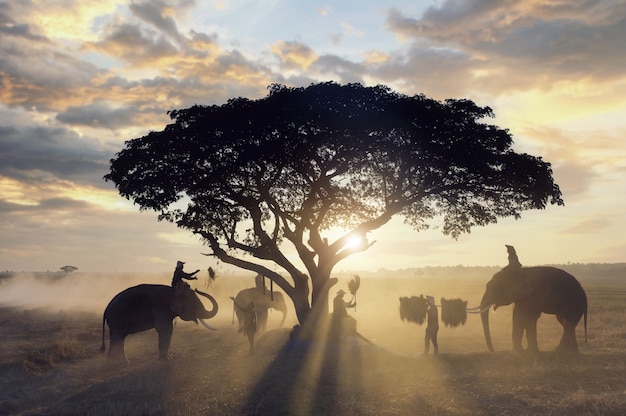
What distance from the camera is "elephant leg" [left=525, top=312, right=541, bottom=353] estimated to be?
1897cm

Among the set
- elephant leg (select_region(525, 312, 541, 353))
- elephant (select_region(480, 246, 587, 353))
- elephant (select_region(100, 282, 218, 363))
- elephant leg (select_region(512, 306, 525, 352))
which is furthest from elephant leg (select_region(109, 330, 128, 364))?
elephant leg (select_region(525, 312, 541, 353))

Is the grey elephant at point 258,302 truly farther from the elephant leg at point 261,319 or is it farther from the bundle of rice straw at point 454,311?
the bundle of rice straw at point 454,311

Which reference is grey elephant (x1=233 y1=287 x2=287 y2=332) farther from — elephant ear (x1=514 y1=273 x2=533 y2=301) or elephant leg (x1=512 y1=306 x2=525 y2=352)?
elephant ear (x1=514 y1=273 x2=533 y2=301)

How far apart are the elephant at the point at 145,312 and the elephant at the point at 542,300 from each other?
11.2m

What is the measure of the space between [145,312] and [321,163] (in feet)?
32.8

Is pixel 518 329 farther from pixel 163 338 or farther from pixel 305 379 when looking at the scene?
pixel 163 338

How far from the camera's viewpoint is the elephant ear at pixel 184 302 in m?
19.2

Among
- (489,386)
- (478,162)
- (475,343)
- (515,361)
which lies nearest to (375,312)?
(475,343)

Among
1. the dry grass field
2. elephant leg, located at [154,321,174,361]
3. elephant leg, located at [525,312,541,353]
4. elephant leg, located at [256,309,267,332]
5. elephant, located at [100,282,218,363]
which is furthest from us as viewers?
elephant leg, located at [256,309,267,332]

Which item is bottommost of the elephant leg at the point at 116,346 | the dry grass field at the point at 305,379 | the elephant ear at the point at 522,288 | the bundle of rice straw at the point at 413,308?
the dry grass field at the point at 305,379

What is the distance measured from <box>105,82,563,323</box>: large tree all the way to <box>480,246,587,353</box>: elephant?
17.5 feet

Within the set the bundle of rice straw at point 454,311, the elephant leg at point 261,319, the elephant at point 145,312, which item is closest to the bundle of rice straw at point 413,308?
the bundle of rice straw at point 454,311

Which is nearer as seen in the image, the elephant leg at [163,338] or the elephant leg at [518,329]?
the elephant leg at [163,338]

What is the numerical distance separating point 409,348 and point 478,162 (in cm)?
872
